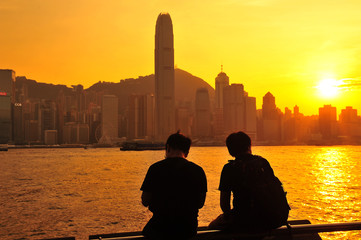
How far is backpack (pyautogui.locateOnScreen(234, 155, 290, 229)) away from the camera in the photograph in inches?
196

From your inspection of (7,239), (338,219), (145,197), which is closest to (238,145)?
(145,197)

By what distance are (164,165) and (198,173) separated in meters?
0.44

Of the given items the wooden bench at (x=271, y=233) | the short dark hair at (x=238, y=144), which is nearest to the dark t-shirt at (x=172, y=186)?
the wooden bench at (x=271, y=233)

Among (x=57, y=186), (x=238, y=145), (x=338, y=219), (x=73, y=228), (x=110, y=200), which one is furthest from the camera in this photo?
(x=57, y=186)

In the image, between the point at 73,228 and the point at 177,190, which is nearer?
the point at 177,190

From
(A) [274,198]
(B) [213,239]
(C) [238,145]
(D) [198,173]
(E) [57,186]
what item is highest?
(C) [238,145]

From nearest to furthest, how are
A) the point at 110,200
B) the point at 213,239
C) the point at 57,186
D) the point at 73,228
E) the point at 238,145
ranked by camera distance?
the point at 213,239, the point at 238,145, the point at 73,228, the point at 110,200, the point at 57,186

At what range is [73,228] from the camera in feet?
88.6

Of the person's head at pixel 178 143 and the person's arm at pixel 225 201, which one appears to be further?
the person's arm at pixel 225 201

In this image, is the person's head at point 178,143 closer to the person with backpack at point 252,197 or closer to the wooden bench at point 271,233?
the person with backpack at point 252,197

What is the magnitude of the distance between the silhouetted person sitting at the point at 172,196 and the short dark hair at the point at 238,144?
23.9 inches

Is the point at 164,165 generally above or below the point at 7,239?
above

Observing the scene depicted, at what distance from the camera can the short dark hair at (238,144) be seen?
5258mm

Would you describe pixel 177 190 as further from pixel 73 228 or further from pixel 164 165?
pixel 73 228
